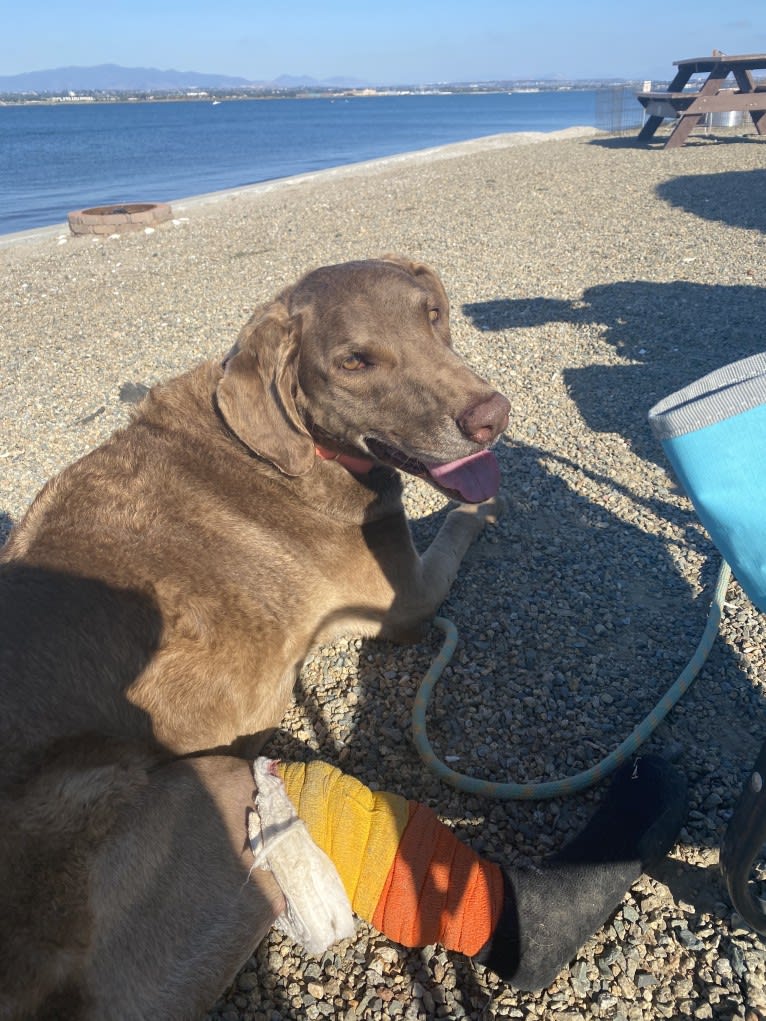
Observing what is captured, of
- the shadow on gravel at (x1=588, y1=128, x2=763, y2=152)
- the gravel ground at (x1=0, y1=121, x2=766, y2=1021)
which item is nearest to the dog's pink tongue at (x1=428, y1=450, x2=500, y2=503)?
the gravel ground at (x1=0, y1=121, x2=766, y2=1021)

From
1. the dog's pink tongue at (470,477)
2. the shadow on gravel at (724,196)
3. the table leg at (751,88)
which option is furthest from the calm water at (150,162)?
the dog's pink tongue at (470,477)

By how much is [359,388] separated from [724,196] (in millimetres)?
12553

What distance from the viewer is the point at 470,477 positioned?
3.00 metres

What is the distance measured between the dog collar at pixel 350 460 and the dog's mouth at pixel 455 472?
0.30ft

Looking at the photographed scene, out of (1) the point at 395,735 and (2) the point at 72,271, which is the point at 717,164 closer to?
(2) the point at 72,271

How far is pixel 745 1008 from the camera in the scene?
78.9 inches

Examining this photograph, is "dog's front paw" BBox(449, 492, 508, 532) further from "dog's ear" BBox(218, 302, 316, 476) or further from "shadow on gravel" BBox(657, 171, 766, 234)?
"shadow on gravel" BBox(657, 171, 766, 234)

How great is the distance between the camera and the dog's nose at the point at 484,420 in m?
2.80

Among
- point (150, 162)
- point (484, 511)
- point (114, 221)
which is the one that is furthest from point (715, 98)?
point (150, 162)

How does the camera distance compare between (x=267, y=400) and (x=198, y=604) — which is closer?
(x=198, y=604)

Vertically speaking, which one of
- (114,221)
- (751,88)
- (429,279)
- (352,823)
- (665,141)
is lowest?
(352,823)

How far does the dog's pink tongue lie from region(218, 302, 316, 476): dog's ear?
0.53 meters

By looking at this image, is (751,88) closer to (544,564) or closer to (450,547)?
(544,564)

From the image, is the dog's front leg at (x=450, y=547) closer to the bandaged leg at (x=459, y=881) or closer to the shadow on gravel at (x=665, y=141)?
the bandaged leg at (x=459, y=881)
